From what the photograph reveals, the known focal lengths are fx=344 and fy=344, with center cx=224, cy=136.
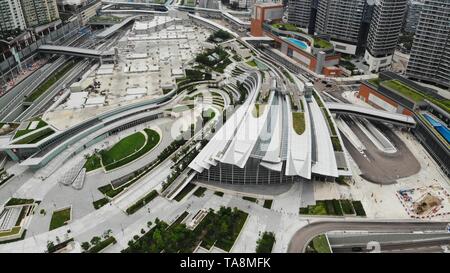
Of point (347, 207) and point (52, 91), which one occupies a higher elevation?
point (52, 91)

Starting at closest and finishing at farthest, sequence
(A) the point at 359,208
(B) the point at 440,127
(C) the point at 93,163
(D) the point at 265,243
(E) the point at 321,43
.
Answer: (D) the point at 265,243 < (A) the point at 359,208 < (C) the point at 93,163 < (B) the point at 440,127 < (E) the point at 321,43

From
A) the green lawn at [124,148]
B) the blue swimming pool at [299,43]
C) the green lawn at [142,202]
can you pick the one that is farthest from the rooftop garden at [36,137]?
the blue swimming pool at [299,43]

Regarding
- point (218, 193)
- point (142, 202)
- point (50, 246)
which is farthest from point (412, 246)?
point (50, 246)

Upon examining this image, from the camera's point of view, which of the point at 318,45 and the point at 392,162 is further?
the point at 318,45

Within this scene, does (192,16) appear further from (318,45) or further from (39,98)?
(39,98)

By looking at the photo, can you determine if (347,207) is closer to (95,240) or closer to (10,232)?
(95,240)

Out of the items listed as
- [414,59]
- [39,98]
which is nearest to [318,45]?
[414,59]

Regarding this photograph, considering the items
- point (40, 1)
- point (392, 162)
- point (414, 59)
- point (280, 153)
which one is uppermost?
point (40, 1)
